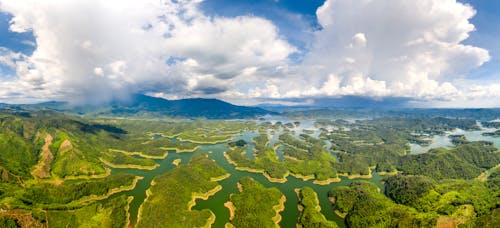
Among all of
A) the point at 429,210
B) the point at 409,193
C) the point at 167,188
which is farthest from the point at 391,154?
the point at 167,188

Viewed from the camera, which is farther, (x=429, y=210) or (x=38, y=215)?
(x=429, y=210)

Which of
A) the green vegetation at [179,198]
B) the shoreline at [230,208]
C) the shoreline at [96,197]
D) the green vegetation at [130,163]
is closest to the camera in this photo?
the green vegetation at [179,198]

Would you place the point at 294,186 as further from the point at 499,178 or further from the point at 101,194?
the point at 499,178

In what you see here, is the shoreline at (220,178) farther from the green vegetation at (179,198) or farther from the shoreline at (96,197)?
the shoreline at (96,197)

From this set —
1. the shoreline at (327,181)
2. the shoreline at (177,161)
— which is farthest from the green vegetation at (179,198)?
the shoreline at (327,181)

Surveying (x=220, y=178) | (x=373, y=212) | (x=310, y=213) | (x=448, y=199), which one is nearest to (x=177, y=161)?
(x=220, y=178)
